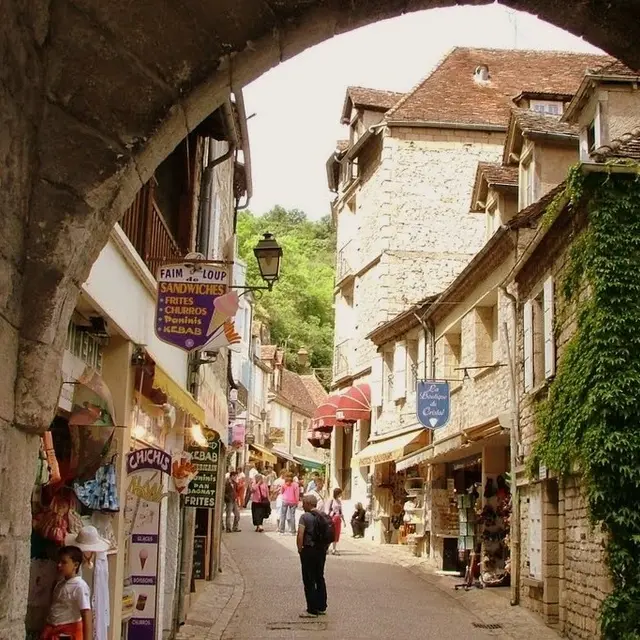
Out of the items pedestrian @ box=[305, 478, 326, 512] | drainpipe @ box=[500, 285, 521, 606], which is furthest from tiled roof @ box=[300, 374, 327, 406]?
drainpipe @ box=[500, 285, 521, 606]

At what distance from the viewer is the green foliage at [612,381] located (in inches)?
415

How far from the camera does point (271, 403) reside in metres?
57.0

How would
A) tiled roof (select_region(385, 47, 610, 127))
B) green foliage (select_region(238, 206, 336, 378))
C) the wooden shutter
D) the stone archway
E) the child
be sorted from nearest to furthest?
the stone archway → the child → the wooden shutter → tiled roof (select_region(385, 47, 610, 127)) → green foliage (select_region(238, 206, 336, 378))

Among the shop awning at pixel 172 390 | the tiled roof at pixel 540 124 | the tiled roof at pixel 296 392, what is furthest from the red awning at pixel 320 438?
the tiled roof at pixel 296 392

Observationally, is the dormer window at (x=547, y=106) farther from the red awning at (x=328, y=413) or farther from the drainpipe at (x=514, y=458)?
the red awning at (x=328, y=413)

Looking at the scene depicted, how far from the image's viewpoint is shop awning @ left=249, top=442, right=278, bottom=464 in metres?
50.5

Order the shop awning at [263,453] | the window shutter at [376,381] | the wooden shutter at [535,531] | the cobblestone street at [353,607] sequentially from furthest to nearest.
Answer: the shop awning at [263,453], the window shutter at [376,381], the wooden shutter at [535,531], the cobblestone street at [353,607]

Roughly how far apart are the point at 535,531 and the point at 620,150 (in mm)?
5360

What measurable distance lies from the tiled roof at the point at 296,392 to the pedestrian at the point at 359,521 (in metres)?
32.2

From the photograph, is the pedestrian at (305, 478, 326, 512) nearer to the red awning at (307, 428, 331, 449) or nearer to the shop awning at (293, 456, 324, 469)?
the red awning at (307, 428, 331, 449)

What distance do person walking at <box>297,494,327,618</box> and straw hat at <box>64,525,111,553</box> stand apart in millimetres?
5988

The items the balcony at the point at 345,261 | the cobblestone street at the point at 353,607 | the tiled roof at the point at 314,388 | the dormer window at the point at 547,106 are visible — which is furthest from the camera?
the tiled roof at the point at 314,388

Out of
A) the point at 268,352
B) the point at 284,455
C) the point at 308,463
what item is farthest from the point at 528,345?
the point at 308,463

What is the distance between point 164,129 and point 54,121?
42cm
